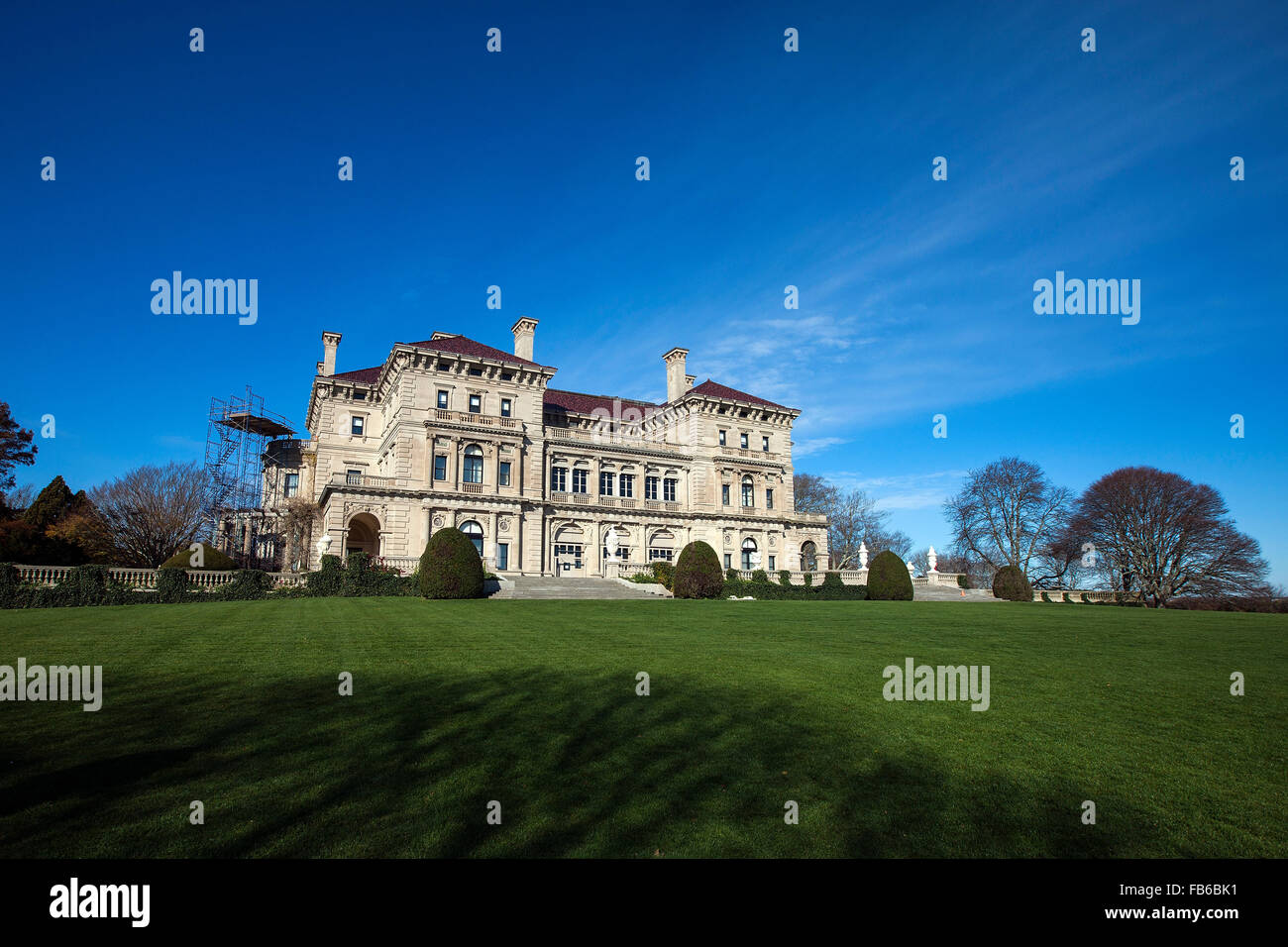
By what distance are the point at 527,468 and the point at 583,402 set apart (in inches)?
496

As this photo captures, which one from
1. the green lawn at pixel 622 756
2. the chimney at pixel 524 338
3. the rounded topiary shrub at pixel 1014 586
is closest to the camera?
the green lawn at pixel 622 756

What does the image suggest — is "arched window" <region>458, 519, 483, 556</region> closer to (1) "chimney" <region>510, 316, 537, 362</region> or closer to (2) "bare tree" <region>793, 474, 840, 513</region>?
(1) "chimney" <region>510, 316, 537, 362</region>

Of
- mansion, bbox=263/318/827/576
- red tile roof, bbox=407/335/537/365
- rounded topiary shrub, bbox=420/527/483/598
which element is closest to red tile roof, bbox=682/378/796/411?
mansion, bbox=263/318/827/576

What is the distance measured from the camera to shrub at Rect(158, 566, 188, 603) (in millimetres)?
25406

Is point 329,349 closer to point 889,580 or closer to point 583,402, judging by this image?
point 583,402

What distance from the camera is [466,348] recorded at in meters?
49.4

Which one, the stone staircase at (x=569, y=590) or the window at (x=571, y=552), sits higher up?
the window at (x=571, y=552)

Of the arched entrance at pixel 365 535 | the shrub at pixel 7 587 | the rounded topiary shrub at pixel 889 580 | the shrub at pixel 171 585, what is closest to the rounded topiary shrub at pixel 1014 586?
the rounded topiary shrub at pixel 889 580

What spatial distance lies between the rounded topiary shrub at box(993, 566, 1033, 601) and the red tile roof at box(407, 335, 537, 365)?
3437 cm

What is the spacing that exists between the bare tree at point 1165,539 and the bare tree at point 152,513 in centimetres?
6716

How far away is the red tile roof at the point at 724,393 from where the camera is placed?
A: 58.8 meters

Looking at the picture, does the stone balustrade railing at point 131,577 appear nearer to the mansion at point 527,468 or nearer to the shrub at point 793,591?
the mansion at point 527,468
